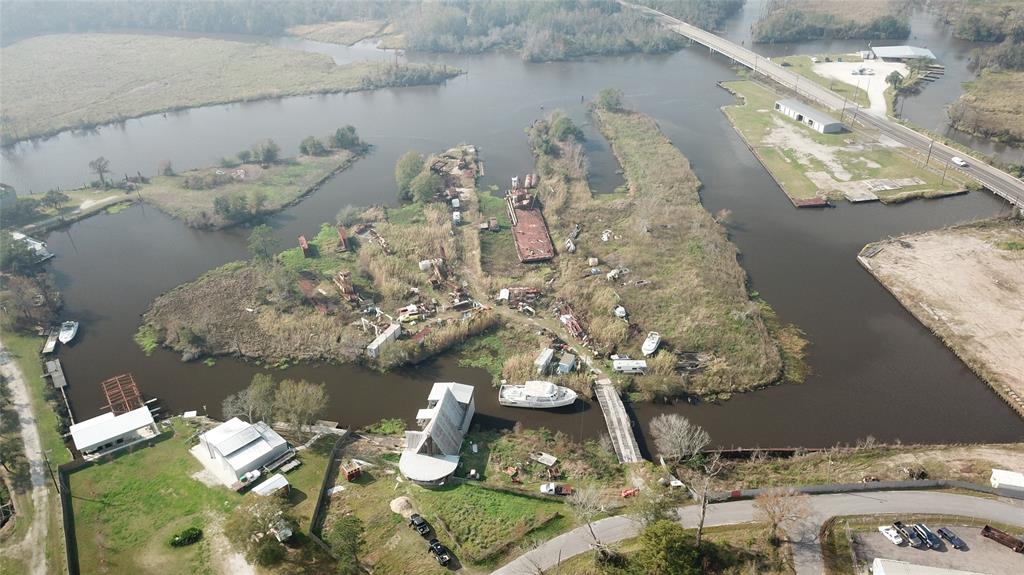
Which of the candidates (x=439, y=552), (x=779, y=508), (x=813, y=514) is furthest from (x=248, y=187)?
(x=813, y=514)

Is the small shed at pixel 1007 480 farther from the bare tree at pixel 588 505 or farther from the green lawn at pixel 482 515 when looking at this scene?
the green lawn at pixel 482 515

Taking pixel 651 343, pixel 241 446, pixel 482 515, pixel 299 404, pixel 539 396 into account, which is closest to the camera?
pixel 482 515

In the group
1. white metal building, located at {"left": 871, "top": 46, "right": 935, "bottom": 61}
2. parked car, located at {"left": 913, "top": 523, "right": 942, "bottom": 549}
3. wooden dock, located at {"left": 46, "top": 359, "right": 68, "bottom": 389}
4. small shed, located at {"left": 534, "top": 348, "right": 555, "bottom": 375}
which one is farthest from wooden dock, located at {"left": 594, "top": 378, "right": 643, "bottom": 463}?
white metal building, located at {"left": 871, "top": 46, "right": 935, "bottom": 61}

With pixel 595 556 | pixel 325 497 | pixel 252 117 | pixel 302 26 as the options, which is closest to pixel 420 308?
pixel 325 497

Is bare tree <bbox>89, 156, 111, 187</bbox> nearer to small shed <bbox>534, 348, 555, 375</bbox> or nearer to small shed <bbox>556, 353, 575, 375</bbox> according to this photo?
small shed <bbox>534, 348, 555, 375</bbox>

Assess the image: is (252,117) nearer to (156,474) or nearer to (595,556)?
→ (156,474)

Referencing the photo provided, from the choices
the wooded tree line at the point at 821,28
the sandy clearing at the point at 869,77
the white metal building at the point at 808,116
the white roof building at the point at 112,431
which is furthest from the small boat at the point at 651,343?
the wooded tree line at the point at 821,28

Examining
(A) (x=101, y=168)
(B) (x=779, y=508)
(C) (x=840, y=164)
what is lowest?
(B) (x=779, y=508)

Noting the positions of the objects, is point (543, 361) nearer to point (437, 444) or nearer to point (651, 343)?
point (651, 343)
